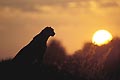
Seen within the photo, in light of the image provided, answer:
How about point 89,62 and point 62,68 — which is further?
point 89,62

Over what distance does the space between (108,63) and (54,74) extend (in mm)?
23696

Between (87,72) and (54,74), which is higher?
(87,72)

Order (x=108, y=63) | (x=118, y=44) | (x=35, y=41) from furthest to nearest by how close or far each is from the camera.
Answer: (x=118, y=44), (x=108, y=63), (x=35, y=41)

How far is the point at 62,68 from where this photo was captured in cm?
3158

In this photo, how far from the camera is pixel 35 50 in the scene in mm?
32156

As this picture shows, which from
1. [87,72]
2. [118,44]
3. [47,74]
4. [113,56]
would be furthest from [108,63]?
[47,74]

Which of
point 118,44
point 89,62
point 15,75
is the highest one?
point 118,44

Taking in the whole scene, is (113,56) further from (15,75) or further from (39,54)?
(15,75)

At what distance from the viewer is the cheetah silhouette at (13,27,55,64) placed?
101 feet

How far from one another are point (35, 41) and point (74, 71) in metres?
3.04

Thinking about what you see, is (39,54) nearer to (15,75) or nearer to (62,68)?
(62,68)

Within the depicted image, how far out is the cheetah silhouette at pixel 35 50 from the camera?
30.8m

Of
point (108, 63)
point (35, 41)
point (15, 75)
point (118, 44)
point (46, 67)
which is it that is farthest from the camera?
point (118, 44)

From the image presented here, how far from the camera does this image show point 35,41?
32625mm
